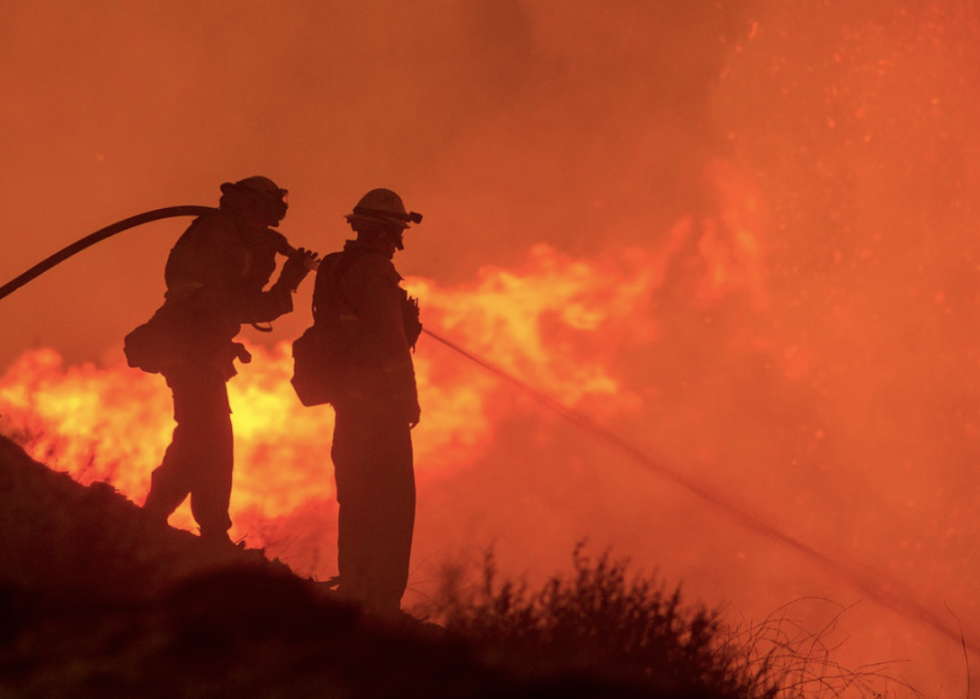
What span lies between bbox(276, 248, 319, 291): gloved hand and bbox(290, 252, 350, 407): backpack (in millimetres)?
191

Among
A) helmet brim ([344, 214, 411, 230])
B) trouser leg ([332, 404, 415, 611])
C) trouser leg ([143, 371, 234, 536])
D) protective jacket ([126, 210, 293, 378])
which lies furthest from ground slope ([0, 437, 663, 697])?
helmet brim ([344, 214, 411, 230])

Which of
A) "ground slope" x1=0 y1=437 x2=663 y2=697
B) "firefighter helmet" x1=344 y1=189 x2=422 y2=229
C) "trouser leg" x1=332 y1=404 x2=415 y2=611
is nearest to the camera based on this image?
"ground slope" x1=0 y1=437 x2=663 y2=697

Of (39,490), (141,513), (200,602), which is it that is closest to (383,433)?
(141,513)

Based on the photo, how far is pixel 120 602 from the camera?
5.24m

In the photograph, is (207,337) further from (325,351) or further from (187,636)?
(187,636)

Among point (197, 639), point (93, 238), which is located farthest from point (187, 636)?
point (93, 238)

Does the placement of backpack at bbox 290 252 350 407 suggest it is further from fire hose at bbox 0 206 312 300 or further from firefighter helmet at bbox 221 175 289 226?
fire hose at bbox 0 206 312 300

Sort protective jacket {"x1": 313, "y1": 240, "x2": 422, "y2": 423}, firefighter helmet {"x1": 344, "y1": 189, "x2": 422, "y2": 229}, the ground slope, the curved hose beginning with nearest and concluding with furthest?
the ground slope
protective jacket {"x1": 313, "y1": 240, "x2": 422, "y2": 423}
firefighter helmet {"x1": 344, "y1": 189, "x2": 422, "y2": 229}
the curved hose

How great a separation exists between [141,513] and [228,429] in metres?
0.85

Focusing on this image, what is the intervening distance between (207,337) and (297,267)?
0.86m

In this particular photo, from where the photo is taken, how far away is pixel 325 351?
856 centimetres

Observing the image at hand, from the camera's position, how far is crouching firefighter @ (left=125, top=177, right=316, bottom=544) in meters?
8.31

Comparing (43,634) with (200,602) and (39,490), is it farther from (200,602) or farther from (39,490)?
(39,490)

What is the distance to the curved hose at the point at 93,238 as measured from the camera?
9.12 metres
